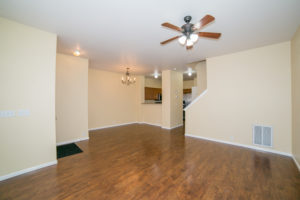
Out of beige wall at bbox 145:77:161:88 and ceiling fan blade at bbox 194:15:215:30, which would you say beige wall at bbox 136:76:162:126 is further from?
ceiling fan blade at bbox 194:15:215:30

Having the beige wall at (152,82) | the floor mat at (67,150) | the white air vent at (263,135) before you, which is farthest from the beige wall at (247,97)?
the beige wall at (152,82)

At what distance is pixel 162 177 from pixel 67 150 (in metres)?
2.65

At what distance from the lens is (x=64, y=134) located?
3699mm

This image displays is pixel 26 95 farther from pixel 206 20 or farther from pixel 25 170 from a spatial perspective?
pixel 206 20

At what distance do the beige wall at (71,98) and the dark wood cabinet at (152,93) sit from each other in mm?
4199

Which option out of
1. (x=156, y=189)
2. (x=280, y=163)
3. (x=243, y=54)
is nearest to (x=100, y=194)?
(x=156, y=189)

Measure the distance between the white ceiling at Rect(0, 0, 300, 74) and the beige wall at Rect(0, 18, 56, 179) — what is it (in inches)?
11.8

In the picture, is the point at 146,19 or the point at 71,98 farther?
the point at 71,98

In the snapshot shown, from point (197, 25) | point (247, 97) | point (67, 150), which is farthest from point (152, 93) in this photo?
point (197, 25)

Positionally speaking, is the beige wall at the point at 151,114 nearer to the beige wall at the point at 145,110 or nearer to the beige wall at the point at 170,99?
the beige wall at the point at 145,110

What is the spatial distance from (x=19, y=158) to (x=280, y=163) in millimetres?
5084

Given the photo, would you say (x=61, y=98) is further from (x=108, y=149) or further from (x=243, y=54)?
(x=243, y=54)

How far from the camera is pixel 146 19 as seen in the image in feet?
6.67

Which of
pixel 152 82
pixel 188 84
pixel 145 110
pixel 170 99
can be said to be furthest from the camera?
pixel 188 84
